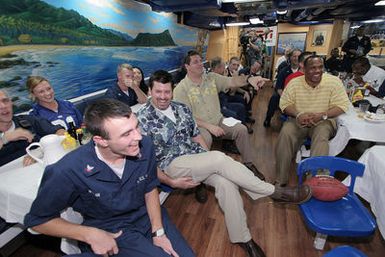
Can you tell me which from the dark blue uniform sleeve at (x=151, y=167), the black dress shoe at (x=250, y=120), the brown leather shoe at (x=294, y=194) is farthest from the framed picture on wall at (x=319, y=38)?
the dark blue uniform sleeve at (x=151, y=167)

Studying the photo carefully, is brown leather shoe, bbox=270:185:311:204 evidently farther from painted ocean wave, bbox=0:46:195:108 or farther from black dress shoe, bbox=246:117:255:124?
black dress shoe, bbox=246:117:255:124

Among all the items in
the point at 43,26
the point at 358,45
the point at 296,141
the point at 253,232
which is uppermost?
the point at 358,45

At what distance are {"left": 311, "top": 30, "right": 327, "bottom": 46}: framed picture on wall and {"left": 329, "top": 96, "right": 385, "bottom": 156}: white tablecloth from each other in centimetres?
811

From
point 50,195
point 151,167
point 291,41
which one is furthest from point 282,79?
point 291,41

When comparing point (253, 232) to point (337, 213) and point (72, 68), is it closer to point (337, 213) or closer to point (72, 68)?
point (337, 213)

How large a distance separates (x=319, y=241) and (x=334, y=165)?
0.59 metres

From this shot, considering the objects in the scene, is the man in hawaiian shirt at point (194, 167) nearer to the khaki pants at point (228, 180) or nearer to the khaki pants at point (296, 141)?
the khaki pants at point (228, 180)

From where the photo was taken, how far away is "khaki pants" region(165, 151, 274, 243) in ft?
5.36

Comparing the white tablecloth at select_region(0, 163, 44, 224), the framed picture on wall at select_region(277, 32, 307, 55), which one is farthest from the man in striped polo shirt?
the framed picture on wall at select_region(277, 32, 307, 55)

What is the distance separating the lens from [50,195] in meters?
1.00

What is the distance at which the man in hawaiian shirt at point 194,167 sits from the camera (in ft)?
5.37

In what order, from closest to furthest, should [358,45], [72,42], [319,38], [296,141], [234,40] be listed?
[296,141]
[72,42]
[358,45]
[234,40]
[319,38]

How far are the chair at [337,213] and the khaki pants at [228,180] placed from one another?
303mm

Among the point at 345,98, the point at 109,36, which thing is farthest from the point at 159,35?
the point at 345,98
